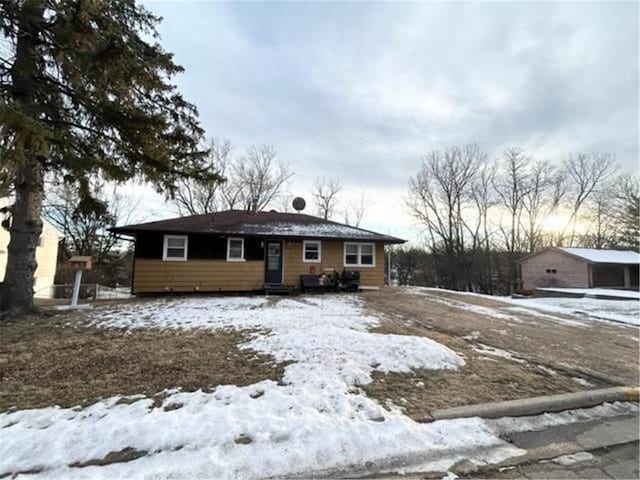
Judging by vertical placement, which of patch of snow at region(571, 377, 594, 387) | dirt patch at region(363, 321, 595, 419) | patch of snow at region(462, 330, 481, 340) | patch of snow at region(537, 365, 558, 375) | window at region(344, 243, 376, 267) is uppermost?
window at region(344, 243, 376, 267)

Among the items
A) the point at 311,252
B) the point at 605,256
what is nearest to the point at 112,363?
the point at 311,252

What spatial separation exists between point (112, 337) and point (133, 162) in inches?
152

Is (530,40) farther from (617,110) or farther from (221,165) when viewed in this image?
(221,165)

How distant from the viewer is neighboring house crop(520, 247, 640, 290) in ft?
71.1

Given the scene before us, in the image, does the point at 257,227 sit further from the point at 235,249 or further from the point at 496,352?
the point at 496,352

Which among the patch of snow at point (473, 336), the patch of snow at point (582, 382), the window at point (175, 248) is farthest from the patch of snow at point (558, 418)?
the window at point (175, 248)

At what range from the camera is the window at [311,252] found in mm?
13781

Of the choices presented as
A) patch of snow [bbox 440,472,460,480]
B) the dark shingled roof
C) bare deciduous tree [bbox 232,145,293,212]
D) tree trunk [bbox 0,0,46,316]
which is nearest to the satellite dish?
the dark shingled roof

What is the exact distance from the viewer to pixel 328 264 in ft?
46.0

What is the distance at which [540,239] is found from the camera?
31125 mm

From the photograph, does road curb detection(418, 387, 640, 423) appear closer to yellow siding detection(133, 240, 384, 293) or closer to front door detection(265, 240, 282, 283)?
yellow siding detection(133, 240, 384, 293)

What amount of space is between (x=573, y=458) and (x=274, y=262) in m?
11.6

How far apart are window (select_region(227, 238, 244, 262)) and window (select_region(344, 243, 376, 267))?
4519 millimetres

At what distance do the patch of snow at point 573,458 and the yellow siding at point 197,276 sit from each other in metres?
11.3
